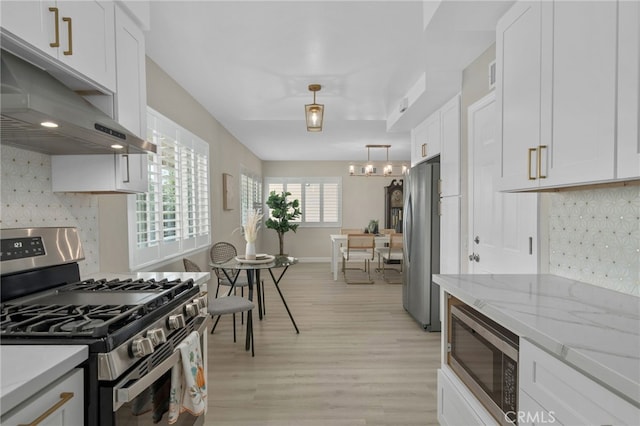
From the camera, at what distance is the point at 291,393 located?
92.9 inches

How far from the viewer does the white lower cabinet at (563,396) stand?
0.80 m

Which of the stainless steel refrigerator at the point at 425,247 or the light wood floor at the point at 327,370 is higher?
the stainless steel refrigerator at the point at 425,247

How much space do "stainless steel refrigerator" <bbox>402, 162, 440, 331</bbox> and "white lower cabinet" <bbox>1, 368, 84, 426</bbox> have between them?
10.5 ft

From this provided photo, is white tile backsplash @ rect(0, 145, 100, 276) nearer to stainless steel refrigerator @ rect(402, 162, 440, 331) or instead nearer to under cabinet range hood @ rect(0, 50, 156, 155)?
under cabinet range hood @ rect(0, 50, 156, 155)

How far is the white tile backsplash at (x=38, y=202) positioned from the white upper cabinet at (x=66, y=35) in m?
0.45

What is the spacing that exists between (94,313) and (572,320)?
1.65 metres

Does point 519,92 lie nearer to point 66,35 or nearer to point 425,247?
point 66,35

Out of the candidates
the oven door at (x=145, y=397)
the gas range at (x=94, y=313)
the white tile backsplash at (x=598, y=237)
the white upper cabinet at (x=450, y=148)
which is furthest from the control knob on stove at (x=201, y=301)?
the white upper cabinet at (x=450, y=148)

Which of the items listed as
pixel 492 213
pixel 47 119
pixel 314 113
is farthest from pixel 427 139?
pixel 47 119

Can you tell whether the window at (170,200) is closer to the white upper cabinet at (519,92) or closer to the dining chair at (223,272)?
the dining chair at (223,272)

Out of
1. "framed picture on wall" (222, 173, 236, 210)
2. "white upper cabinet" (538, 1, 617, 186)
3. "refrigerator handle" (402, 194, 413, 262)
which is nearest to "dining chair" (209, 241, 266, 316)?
"framed picture on wall" (222, 173, 236, 210)

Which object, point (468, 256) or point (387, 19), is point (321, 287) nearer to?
point (468, 256)

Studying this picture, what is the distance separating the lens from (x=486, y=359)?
4.52ft

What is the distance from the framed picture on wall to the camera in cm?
493
